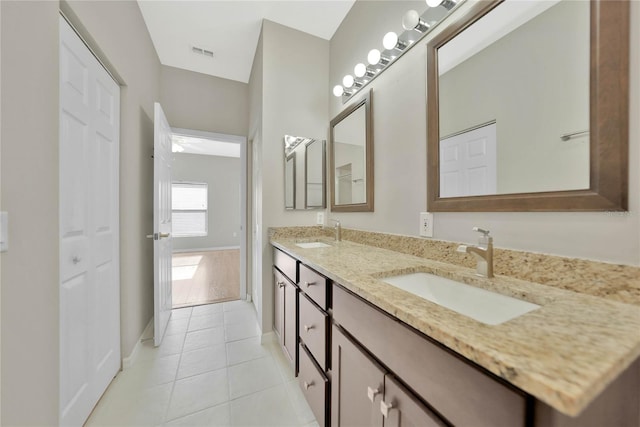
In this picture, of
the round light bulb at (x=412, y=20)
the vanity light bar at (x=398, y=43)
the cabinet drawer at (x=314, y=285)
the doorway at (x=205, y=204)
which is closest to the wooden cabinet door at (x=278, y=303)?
the cabinet drawer at (x=314, y=285)

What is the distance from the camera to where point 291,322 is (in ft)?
4.86

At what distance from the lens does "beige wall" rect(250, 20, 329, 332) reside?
194 centimetres

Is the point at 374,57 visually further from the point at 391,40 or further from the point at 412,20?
the point at 412,20

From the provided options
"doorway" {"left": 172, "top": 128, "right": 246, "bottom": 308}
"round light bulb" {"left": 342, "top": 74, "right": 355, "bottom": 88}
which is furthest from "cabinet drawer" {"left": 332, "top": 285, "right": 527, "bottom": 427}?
"doorway" {"left": 172, "top": 128, "right": 246, "bottom": 308}

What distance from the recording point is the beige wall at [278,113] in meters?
1.94

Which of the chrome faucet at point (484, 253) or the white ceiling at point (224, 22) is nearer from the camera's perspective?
the chrome faucet at point (484, 253)

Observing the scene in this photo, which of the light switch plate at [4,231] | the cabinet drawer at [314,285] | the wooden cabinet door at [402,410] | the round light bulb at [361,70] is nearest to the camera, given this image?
the wooden cabinet door at [402,410]

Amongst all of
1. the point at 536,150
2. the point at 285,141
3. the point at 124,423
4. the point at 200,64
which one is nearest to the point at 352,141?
the point at 285,141

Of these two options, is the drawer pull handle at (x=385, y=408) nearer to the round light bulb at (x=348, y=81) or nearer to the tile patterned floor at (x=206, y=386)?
the tile patterned floor at (x=206, y=386)

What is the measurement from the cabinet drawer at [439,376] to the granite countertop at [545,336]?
48 mm

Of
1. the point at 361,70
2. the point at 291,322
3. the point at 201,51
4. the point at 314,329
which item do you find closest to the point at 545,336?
the point at 314,329

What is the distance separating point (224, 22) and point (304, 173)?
1.42 meters

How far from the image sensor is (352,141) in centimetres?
181

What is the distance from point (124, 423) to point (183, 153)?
6.07 m
